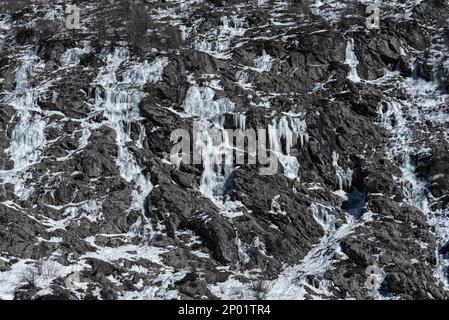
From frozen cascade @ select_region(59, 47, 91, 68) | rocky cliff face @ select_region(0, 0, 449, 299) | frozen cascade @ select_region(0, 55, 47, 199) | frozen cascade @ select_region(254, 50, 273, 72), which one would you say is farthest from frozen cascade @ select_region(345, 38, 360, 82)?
frozen cascade @ select_region(0, 55, 47, 199)

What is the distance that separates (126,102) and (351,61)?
12.9 m

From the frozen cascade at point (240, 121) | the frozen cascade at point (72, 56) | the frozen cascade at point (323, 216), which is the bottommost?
the frozen cascade at point (323, 216)

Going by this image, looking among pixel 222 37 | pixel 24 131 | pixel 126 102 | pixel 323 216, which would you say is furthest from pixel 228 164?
pixel 222 37

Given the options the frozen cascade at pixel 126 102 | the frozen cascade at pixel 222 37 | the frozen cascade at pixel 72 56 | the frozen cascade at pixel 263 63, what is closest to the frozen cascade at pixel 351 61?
the frozen cascade at pixel 263 63

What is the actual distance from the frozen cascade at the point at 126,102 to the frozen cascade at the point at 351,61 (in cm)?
1020

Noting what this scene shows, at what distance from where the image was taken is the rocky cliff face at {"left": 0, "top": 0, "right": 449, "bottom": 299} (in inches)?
1236

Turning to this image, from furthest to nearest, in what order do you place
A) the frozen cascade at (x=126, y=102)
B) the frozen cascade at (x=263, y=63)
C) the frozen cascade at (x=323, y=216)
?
the frozen cascade at (x=263, y=63) → the frozen cascade at (x=126, y=102) → the frozen cascade at (x=323, y=216)

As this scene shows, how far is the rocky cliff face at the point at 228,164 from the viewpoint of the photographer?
31.4 m

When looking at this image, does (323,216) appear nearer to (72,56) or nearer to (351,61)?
(351,61)

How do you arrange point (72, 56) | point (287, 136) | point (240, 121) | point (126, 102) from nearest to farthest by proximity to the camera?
point (287, 136), point (240, 121), point (126, 102), point (72, 56)

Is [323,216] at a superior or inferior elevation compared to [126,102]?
inferior

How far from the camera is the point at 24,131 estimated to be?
3828 centimetres

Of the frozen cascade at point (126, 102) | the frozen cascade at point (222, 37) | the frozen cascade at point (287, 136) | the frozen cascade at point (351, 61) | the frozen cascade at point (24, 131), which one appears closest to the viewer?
the frozen cascade at point (24, 131)

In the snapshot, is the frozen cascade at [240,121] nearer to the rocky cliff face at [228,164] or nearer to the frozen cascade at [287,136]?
the rocky cliff face at [228,164]
